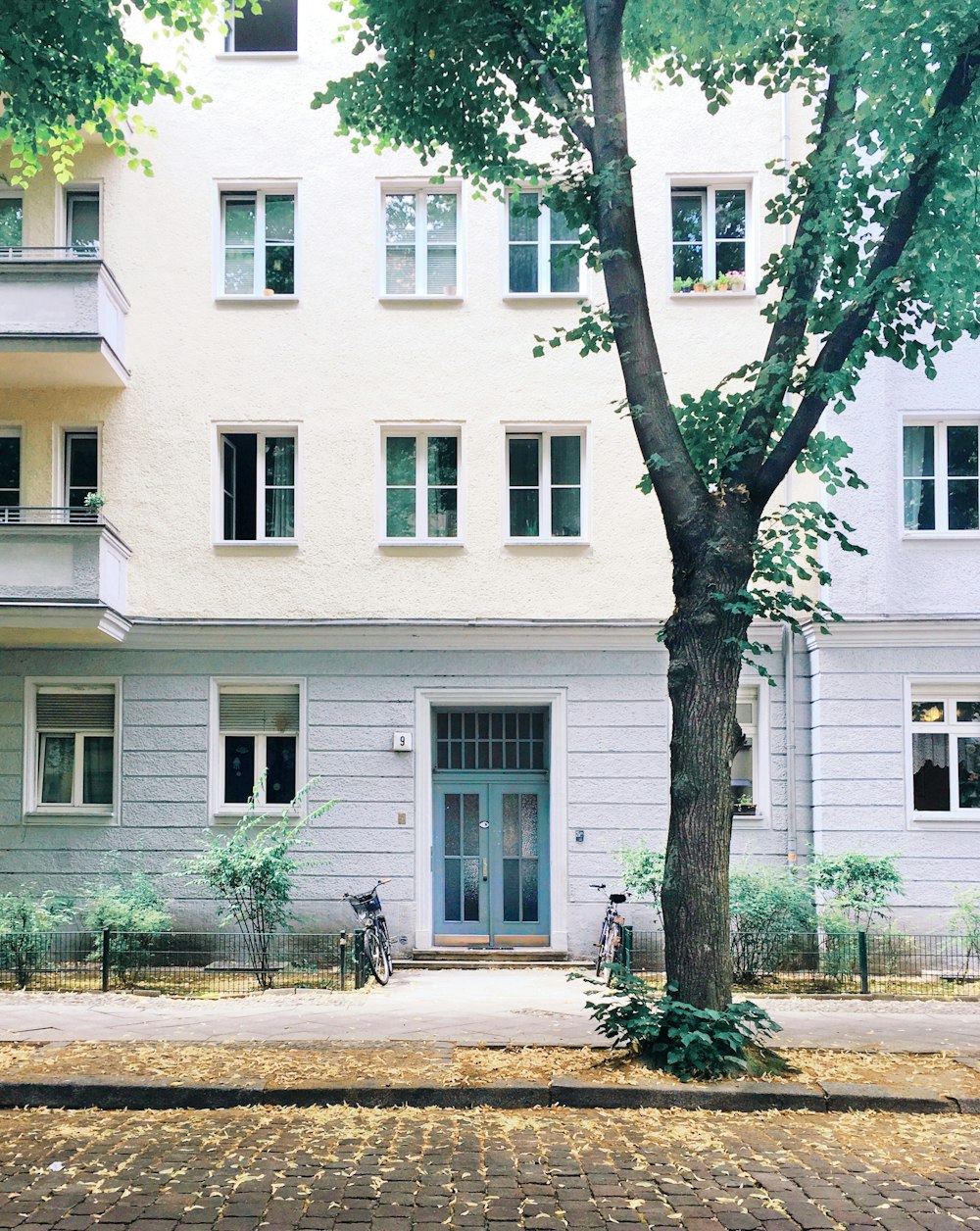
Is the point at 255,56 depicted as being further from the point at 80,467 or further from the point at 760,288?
the point at 760,288

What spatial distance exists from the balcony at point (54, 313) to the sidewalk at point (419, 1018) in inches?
307

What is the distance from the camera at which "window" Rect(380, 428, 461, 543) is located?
17.3 metres

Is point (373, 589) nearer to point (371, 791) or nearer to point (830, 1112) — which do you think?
point (371, 791)

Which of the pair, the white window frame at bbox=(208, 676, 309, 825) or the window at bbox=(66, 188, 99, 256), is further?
the window at bbox=(66, 188, 99, 256)

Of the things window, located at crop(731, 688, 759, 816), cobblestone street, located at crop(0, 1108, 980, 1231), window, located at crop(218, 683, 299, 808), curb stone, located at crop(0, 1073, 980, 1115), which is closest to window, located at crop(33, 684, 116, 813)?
window, located at crop(218, 683, 299, 808)

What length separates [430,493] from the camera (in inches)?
685

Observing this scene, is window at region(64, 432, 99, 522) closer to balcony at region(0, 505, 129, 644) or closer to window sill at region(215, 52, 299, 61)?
balcony at region(0, 505, 129, 644)

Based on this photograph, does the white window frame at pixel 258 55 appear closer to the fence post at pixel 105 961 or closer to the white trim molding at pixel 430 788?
the white trim molding at pixel 430 788

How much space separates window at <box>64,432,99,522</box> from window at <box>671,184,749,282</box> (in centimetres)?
830

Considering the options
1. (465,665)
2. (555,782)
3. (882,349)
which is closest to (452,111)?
(882,349)

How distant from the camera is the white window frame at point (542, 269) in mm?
17359

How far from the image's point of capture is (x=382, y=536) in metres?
17.2

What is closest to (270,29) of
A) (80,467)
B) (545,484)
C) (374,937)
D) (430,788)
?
(80,467)

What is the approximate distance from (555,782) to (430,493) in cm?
420
